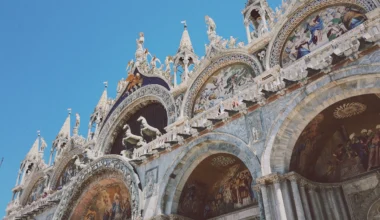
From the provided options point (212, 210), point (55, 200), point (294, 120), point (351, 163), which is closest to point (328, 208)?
point (351, 163)

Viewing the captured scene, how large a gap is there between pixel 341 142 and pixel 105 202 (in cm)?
1104

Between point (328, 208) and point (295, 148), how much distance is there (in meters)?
1.97

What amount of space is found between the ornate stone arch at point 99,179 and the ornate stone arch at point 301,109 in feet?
18.9

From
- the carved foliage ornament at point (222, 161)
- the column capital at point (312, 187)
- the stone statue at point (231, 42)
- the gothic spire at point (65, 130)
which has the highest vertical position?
the gothic spire at point (65, 130)

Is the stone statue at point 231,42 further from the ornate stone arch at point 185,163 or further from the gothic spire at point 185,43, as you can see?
the ornate stone arch at point 185,163

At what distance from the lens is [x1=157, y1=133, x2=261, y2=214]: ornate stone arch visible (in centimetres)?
1195

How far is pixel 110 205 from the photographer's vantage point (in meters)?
16.6

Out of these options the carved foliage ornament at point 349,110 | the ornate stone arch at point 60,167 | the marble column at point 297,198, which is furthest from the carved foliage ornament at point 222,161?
the ornate stone arch at point 60,167

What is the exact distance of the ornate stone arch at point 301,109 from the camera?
370 inches

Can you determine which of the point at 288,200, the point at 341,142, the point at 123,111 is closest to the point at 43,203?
the point at 123,111

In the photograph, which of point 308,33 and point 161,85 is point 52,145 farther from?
point 308,33

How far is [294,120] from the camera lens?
1023 cm

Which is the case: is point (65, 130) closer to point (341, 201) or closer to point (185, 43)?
point (185, 43)

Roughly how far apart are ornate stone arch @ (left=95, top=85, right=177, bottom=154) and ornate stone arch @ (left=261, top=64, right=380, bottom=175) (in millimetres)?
8382
